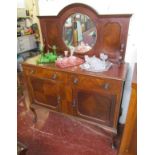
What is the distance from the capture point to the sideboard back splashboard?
1255 mm

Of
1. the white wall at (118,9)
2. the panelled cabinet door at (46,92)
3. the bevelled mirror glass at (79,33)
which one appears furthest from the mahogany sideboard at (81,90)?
the bevelled mirror glass at (79,33)

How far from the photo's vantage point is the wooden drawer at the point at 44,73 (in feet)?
4.52

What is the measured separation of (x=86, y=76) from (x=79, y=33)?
1.88 feet

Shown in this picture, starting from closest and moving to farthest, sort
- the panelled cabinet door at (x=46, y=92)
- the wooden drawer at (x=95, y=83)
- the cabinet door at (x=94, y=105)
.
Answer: the wooden drawer at (x=95, y=83) < the cabinet door at (x=94, y=105) < the panelled cabinet door at (x=46, y=92)

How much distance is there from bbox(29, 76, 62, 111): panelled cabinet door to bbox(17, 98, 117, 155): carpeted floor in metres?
0.27

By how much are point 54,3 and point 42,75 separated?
0.83 m

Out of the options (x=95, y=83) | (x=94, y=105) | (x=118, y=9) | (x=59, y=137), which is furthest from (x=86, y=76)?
(x=59, y=137)

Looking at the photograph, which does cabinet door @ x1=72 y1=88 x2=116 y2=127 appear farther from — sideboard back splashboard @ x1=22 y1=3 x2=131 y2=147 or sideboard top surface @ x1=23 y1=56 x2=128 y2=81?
sideboard top surface @ x1=23 y1=56 x2=128 y2=81

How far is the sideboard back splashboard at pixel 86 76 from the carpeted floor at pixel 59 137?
0.29 metres

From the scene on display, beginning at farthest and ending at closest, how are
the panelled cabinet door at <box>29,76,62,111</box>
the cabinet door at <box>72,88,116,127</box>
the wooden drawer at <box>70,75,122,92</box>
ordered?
1. the panelled cabinet door at <box>29,76,62,111</box>
2. the cabinet door at <box>72,88,116,127</box>
3. the wooden drawer at <box>70,75,122,92</box>

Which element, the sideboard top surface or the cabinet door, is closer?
the sideboard top surface

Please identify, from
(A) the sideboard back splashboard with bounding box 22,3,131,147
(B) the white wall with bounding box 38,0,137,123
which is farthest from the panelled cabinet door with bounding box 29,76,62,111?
(B) the white wall with bounding box 38,0,137,123

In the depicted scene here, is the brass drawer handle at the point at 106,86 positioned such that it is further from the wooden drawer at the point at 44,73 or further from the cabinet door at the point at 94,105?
the wooden drawer at the point at 44,73
